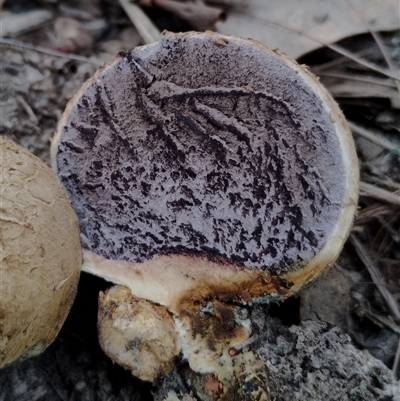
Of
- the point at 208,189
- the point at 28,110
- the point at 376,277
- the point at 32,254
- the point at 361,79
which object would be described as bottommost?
the point at 28,110

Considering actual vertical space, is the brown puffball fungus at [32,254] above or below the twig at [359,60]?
below

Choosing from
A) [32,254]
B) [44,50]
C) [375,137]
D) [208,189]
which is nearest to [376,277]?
[375,137]

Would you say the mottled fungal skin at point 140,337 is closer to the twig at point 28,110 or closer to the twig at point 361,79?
the twig at point 28,110

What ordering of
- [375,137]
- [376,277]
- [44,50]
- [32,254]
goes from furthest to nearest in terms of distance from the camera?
[44,50] → [375,137] → [376,277] → [32,254]

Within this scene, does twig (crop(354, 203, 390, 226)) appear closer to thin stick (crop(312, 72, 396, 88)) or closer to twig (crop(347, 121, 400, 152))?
twig (crop(347, 121, 400, 152))

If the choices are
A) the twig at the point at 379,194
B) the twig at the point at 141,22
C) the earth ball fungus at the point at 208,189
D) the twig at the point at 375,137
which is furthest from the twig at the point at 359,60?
the twig at the point at 141,22

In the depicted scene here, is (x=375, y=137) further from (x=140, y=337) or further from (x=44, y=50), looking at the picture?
(x=44, y=50)
